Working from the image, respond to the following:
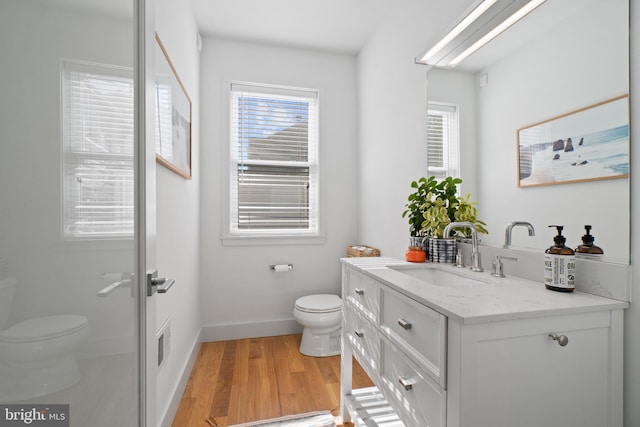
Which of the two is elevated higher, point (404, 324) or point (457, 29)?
point (457, 29)

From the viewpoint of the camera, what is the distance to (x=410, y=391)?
983 mm

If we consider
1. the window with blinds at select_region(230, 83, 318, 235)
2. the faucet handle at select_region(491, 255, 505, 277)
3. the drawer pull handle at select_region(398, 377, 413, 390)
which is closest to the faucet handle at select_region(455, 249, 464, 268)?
the faucet handle at select_region(491, 255, 505, 277)

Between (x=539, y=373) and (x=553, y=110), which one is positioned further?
(x=553, y=110)

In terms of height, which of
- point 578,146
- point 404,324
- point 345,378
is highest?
point 578,146

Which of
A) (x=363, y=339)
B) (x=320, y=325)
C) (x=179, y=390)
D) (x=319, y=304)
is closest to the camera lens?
(x=363, y=339)

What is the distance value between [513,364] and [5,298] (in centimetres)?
108

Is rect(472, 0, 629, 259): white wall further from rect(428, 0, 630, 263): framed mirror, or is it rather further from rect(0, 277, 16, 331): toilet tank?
rect(0, 277, 16, 331): toilet tank

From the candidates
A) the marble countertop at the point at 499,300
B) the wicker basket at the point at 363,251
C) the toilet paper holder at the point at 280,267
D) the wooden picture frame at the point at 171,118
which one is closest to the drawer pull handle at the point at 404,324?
the marble countertop at the point at 499,300

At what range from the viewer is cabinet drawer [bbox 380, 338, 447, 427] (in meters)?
0.84

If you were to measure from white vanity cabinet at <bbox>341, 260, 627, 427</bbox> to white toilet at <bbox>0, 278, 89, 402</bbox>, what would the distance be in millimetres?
845

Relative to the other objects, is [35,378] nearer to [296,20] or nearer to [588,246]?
[588,246]

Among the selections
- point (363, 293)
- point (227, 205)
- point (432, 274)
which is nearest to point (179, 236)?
point (227, 205)

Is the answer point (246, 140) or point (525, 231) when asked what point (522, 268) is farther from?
point (246, 140)

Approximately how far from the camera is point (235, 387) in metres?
1.92
